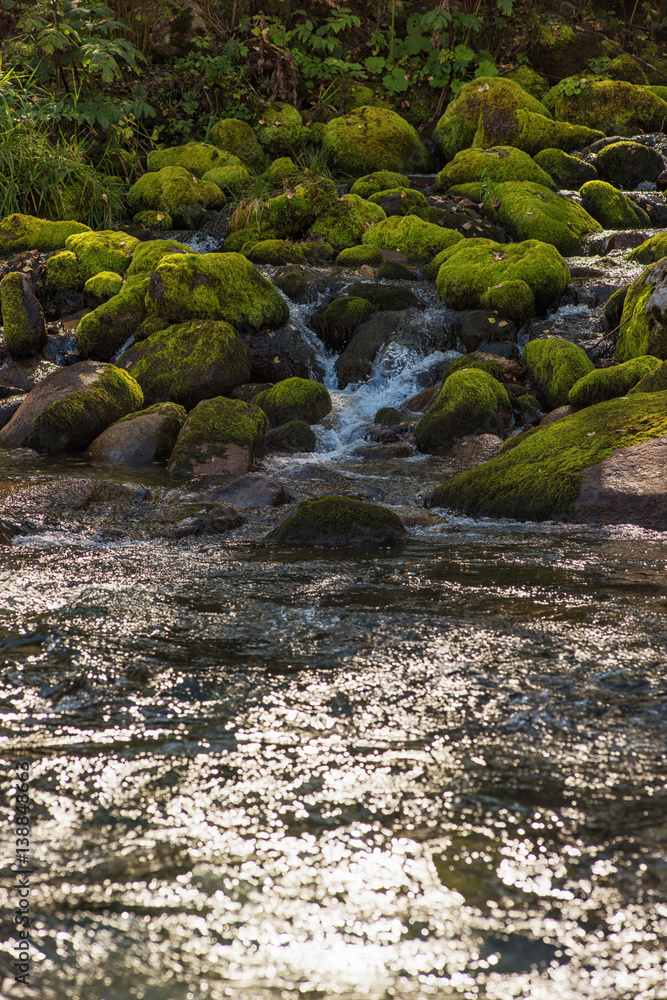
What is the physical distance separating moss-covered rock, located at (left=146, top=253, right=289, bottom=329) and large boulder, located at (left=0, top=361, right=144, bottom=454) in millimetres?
1540

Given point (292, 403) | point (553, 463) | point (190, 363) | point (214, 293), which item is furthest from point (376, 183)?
point (553, 463)

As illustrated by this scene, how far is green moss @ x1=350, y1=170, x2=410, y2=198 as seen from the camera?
13594 millimetres

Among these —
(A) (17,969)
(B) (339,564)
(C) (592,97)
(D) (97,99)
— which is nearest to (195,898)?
(A) (17,969)

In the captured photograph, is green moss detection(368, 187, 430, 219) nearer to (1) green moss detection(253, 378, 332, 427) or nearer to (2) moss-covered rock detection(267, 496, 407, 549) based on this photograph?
(1) green moss detection(253, 378, 332, 427)

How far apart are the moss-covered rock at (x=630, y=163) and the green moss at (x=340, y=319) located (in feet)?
26.2

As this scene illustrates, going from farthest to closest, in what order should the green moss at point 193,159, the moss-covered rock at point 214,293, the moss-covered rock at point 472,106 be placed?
the moss-covered rock at point 472,106
the green moss at point 193,159
the moss-covered rock at point 214,293

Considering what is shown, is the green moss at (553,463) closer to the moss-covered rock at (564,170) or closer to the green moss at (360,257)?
the green moss at (360,257)

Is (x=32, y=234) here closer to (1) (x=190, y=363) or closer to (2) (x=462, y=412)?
(1) (x=190, y=363)

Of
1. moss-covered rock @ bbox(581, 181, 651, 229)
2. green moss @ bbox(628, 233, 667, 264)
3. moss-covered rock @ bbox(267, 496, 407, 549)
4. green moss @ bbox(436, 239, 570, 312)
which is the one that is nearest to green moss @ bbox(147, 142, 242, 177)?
moss-covered rock @ bbox(581, 181, 651, 229)

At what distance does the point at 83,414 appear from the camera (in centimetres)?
724

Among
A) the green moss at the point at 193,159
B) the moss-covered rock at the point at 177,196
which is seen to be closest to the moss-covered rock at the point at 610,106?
the green moss at the point at 193,159

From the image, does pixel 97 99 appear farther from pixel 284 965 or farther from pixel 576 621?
pixel 284 965

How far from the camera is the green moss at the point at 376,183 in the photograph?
44.6ft

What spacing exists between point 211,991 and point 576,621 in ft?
6.96
